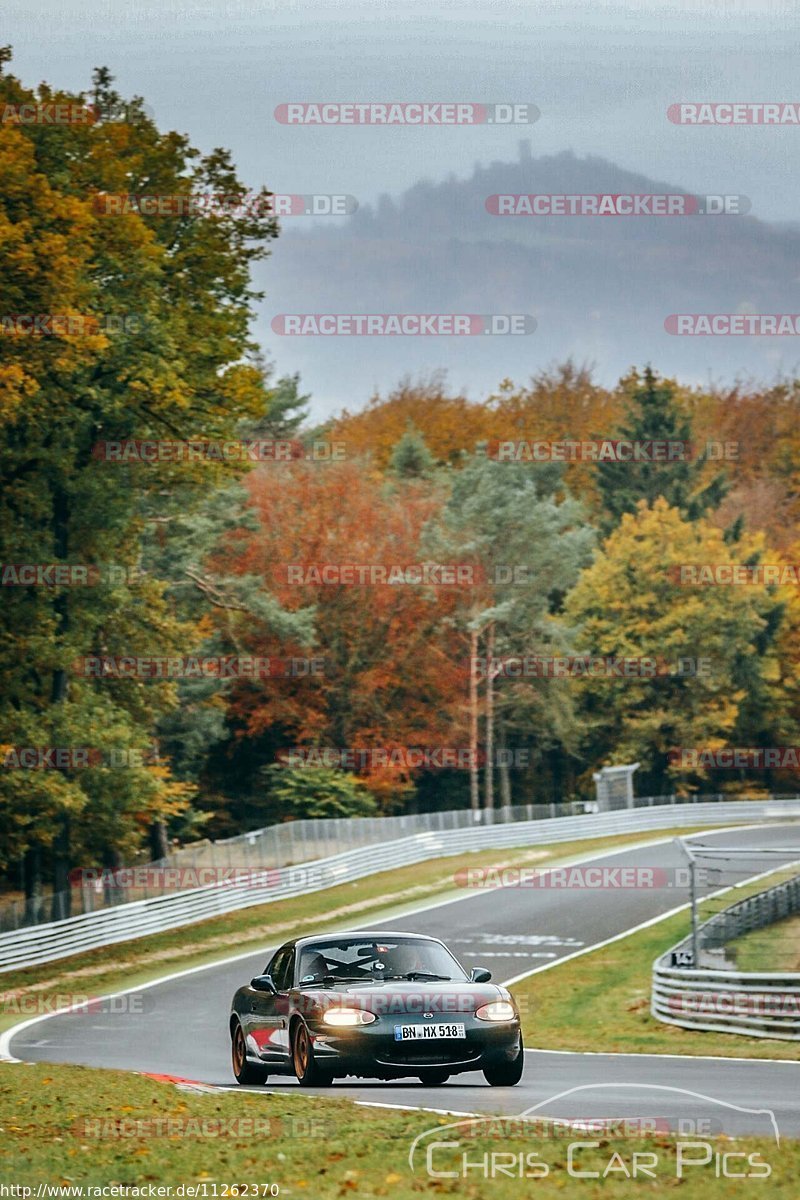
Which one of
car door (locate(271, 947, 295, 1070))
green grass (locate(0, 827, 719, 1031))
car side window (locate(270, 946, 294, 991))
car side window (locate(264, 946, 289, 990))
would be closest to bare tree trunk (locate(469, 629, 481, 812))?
green grass (locate(0, 827, 719, 1031))

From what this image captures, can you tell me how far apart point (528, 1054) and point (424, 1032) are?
732 centimetres

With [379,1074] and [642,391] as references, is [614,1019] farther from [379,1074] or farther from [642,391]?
[642,391]

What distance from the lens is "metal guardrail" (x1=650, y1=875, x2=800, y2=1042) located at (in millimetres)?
22625

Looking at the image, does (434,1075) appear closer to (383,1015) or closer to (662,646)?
(383,1015)

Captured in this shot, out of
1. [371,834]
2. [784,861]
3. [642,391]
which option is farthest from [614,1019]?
[642,391]

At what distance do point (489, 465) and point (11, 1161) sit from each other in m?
72.4

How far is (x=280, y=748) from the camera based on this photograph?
72.7 meters

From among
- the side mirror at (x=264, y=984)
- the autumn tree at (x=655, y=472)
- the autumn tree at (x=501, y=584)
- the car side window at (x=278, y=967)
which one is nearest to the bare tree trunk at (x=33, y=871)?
the car side window at (x=278, y=967)

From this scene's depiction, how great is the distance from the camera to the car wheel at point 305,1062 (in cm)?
1434

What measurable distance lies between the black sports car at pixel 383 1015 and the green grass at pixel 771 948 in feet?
42.5

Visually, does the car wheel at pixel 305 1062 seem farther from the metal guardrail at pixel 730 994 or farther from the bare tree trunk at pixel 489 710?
the bare tree trunk at pixel 489 710

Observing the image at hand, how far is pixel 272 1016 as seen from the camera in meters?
15.3

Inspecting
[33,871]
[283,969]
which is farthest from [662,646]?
[283,969]

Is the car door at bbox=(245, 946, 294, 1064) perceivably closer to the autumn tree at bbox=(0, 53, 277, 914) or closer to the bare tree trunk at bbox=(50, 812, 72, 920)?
the autumn tree at bbox=(0, 53, 277, 914)
